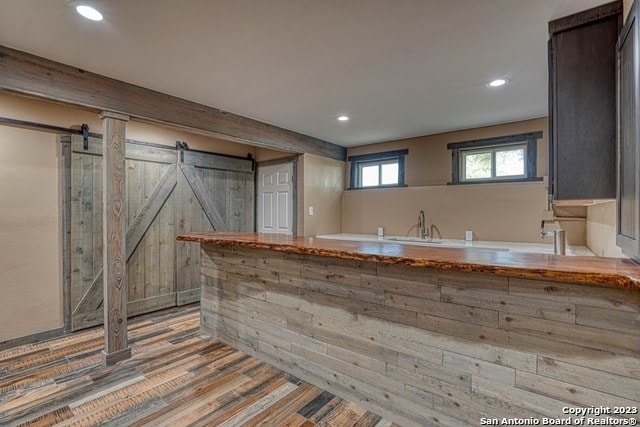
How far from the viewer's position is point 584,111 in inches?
68.9

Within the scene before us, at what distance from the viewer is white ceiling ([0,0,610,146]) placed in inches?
68.7

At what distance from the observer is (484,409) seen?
5.44ft

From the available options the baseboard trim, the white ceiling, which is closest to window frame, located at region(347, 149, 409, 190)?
the white ceiling

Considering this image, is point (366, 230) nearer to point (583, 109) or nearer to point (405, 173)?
point (405, 173)

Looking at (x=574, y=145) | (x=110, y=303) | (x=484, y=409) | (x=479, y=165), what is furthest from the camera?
(x=479, y=165)

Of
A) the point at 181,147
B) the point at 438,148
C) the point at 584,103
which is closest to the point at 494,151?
the point at 438,148

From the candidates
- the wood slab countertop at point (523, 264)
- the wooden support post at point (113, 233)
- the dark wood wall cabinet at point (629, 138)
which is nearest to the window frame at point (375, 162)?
the wood slab countertop at point (523, 264)

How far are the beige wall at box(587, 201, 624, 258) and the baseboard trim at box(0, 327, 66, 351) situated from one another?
475cm

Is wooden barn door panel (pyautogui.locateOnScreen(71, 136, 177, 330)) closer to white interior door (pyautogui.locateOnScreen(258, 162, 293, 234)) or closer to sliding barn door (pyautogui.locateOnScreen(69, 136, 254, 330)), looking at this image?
sliding barn door (pyautogui.locateOnScreen(69, 136, 254, 330))

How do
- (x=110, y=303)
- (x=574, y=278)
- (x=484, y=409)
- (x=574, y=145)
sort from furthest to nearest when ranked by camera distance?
1. (x=110, y=303)
2. (x=574, y=145)
3. (x=484, y=409)
4. (x=574, y=278)

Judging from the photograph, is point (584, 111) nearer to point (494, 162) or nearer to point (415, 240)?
point (494, 162)

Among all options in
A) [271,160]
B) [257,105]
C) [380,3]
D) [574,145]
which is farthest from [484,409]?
[271,160]

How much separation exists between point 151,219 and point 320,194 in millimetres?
2342

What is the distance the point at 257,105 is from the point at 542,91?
8.83 feet
